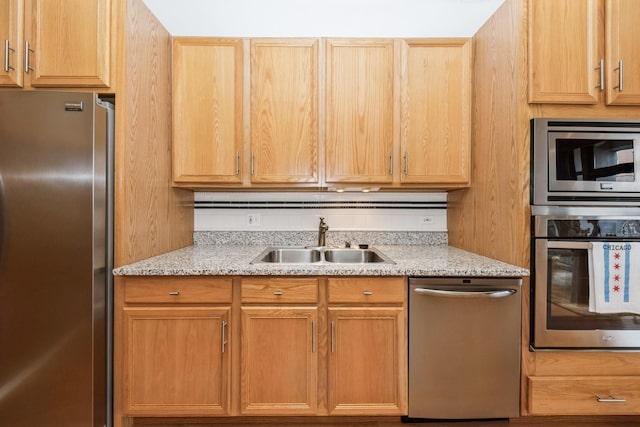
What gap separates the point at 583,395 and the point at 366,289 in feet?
3.79

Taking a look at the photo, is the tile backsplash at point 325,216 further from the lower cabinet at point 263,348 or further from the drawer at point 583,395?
the drawer at point 583,395

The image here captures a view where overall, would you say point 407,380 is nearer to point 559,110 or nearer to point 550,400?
point 550,400

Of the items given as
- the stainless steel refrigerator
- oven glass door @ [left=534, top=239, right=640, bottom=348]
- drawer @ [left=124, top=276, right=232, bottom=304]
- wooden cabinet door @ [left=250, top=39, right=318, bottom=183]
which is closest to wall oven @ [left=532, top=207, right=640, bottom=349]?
oven glass door @ [left=534, top=239, right=640, bottom=348]

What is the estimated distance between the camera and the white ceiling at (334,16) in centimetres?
248

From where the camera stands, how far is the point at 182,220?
2.29m

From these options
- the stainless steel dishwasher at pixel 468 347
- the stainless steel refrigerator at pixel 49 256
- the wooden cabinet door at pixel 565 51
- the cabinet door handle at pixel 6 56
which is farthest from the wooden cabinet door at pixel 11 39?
the wooden cabinet door at pixel 565 51

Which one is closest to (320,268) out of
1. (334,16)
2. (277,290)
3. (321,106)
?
(277,290)

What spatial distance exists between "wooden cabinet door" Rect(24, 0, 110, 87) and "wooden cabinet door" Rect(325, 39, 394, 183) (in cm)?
118

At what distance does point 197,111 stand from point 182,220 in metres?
0.72

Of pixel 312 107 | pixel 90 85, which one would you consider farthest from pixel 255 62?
pixel 90 85

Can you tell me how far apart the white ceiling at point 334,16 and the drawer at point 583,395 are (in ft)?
7.45

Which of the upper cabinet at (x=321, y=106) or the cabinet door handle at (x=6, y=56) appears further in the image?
the upper cabinet at (x=321, y=106)

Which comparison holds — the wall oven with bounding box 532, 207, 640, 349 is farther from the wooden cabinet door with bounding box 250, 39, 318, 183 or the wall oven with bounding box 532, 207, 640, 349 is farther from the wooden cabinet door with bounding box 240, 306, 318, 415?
the wooden cabinet door with bounding box 250, 39, 318, 183

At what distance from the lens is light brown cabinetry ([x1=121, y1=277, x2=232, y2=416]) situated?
1.65 meters
